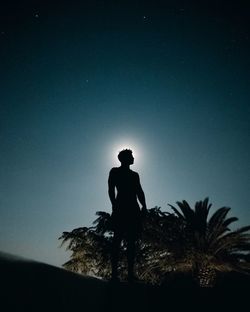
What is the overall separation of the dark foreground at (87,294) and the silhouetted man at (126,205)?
0.99 meters

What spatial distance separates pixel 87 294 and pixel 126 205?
2901 mm

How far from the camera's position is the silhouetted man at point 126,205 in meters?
5.67

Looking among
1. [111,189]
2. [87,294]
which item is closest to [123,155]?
[111,189]

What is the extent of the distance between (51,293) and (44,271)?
218 mm

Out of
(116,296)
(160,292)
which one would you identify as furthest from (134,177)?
(116,296)

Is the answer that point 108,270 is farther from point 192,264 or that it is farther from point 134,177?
point 134,177

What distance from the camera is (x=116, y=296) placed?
399cm

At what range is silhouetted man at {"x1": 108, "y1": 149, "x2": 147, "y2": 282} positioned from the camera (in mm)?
5668

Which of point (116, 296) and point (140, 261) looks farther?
point (140, 261)

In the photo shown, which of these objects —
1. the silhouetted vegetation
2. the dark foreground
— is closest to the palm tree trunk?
the silhouetted vegetation

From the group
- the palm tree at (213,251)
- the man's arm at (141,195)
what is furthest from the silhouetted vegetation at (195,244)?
the man's arm at (141,195)

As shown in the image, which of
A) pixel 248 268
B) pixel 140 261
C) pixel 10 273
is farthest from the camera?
pixel 140 261

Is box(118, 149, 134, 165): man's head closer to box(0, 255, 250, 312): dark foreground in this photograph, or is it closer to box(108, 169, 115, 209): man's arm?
box(108, 169, 115, 209): man's arm

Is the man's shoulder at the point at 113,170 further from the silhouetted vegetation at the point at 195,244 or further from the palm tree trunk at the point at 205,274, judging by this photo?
the palm tree trunk at the point at 205,274
